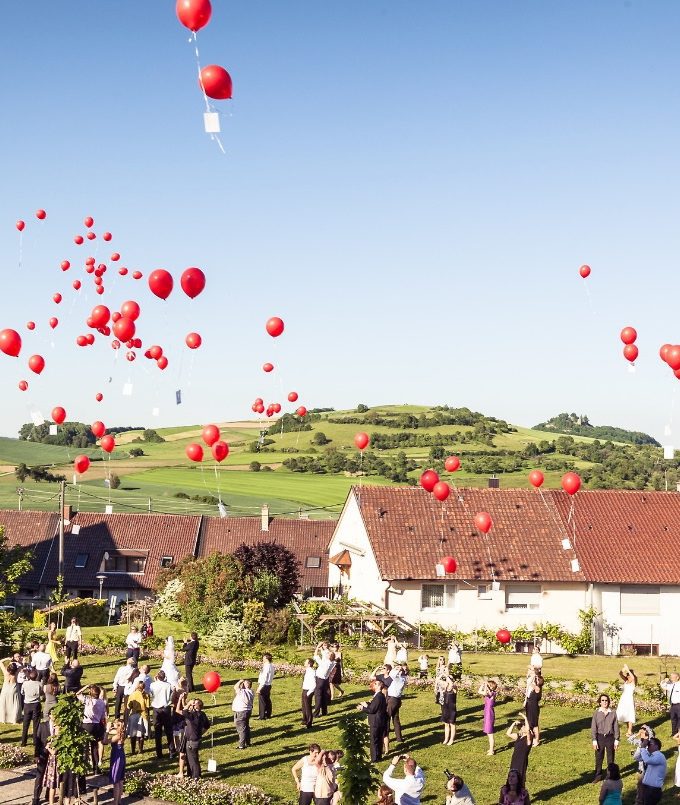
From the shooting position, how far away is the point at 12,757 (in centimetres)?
2141

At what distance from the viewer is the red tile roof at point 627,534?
133 ft

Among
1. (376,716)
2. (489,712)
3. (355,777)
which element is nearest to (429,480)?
(489,712)

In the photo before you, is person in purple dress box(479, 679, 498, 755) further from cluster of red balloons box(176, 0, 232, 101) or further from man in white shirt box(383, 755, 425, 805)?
cluster of red balloons box(176, 0, 232, 101)

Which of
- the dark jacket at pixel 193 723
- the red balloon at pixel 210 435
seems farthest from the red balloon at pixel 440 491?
the dark jacket at pixel 193 723

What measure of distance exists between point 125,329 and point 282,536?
45659 mm

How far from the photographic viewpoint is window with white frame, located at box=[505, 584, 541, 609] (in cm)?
4059

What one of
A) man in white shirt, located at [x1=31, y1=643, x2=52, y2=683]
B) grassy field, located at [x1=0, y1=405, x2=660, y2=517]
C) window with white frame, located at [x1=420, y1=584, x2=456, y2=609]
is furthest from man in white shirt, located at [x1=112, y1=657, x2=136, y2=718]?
grassy field, located at [x1=0, y1=405, x2=660, y2=517]

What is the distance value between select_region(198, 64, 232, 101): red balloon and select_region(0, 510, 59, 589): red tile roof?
5297cm

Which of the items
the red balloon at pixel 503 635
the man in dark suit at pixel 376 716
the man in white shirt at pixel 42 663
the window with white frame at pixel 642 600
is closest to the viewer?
the man in dark suit at pixel 376 716

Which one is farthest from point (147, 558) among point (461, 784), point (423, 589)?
point (461, 784)

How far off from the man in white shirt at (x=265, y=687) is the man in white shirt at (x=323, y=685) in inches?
43.1

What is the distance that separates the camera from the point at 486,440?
12562 centimetres

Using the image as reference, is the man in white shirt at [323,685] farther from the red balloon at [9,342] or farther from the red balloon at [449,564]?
the red balloon at [449,564]

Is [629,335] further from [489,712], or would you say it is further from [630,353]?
[489,712]
